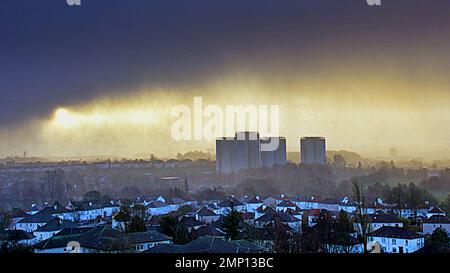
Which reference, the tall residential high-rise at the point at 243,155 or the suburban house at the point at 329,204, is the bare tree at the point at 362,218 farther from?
the suburban house at the point at 329,204

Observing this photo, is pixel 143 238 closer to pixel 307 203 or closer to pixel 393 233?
pixel 393 233

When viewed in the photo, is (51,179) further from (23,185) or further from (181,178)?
(181,178)

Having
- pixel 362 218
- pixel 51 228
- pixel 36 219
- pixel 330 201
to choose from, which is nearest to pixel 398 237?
pixel 362 218

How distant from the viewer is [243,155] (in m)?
6.23

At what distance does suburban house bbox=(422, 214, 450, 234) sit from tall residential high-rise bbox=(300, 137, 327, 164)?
173 centimetres

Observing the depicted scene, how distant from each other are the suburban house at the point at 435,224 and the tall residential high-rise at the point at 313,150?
173 centimetres

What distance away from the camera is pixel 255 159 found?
6.62 meters

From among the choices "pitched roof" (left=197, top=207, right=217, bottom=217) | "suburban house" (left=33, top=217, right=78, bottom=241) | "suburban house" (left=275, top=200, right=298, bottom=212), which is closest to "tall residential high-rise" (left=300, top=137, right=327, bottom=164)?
"pitched roof" (left=197, top=207, right=217, bottom=217)

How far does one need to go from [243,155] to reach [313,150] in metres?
1.11

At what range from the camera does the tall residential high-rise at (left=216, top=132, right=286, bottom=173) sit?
5132 mm

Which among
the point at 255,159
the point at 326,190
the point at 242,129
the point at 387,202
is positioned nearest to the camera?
the point at 242,129

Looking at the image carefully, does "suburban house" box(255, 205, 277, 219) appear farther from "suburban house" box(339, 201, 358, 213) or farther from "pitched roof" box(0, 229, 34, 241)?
"pitched roof" box(0, 229, 34, 241)
